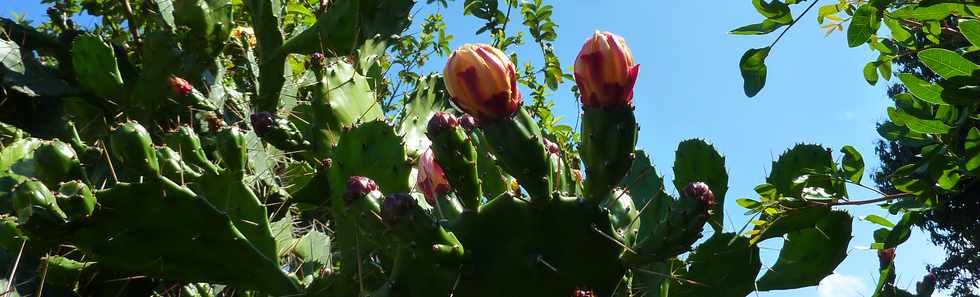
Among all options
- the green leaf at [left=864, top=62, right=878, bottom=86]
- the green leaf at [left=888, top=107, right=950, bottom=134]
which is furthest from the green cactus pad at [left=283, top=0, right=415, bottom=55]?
the green leaf at [left=888, top=107, right=950, bottom=134]

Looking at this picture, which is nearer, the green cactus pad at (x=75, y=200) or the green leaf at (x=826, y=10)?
the green cactus pad at (x=75, y=200)

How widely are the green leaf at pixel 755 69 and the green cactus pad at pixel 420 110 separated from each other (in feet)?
3.35

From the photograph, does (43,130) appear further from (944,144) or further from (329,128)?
(944,144)

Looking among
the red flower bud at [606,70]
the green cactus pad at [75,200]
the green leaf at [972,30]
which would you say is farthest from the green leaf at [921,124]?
the green cactus pad at [75,200]

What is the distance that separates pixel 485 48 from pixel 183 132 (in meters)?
0.93

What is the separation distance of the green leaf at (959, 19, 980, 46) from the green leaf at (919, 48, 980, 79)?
0.20 ft

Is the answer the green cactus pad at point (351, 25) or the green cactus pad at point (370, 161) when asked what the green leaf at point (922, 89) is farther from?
the green cactus pad at point (351, 25)

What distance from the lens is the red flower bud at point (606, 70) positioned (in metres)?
1.25

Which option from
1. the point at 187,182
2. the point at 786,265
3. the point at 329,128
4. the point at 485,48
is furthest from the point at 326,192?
the point at 786,265

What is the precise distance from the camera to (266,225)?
1.71 metres

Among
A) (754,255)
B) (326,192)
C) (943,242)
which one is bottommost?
(943,242)

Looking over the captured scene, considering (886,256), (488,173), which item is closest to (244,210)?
(488,173)

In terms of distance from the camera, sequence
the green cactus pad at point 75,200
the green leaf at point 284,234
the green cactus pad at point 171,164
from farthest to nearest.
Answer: the green leaf at point 284,234, the green cactus pad at point 171,164, the green cactus pad at point 75,200

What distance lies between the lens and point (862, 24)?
61.7 inches
